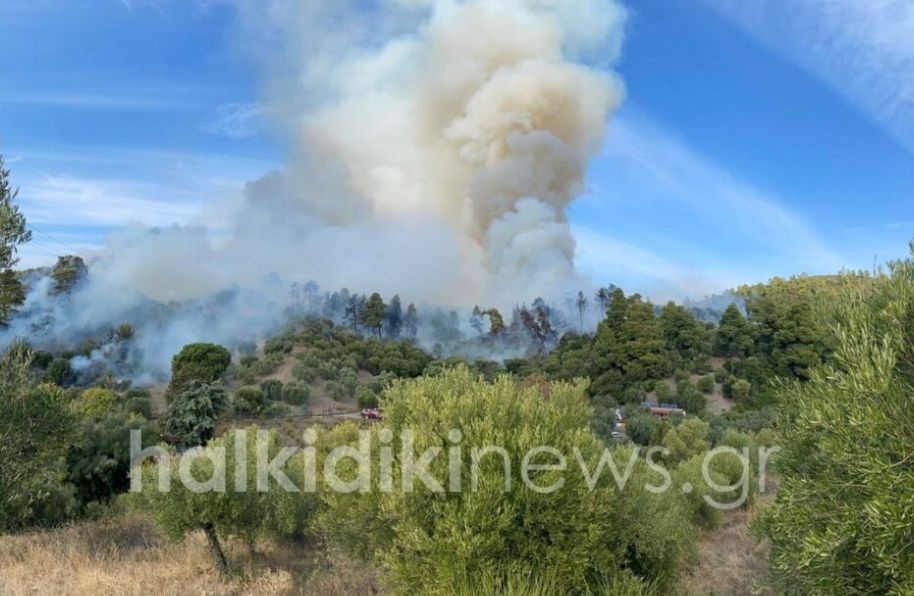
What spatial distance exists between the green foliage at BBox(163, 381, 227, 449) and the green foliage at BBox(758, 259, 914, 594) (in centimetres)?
3551

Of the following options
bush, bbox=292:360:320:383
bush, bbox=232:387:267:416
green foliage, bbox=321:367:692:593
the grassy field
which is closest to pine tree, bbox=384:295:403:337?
bush, bbox=292:360:320:383

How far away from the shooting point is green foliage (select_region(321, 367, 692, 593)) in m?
6.84

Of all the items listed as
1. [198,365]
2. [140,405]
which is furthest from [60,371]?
[140,405]

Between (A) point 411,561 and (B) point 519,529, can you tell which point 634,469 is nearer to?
(B) point 519,529

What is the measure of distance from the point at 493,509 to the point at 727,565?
9.60 metres

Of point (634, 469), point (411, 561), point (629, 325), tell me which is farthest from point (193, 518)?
point (629, 325)

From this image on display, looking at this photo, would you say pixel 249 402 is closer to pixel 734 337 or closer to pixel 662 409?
pixel 662 409

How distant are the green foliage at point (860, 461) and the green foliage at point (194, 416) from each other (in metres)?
35.5

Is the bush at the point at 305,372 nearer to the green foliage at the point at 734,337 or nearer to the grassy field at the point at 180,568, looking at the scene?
the green foliage at the point at 734,337

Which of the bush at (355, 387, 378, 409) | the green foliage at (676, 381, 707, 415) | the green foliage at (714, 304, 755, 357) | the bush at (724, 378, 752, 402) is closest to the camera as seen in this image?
the green foliage at (676, 381, 707, 415)

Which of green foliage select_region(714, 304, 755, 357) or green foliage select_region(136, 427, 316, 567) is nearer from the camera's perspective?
green foliage select_region(136, 427, 316, 567)

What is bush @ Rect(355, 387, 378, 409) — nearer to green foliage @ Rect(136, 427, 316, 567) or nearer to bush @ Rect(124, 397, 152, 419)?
bush @ Rect(124, 397, 152, 419)

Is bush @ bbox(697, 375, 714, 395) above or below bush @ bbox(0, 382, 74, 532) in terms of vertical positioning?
below

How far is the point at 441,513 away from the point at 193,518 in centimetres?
601
